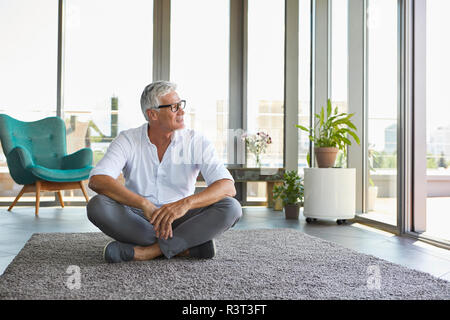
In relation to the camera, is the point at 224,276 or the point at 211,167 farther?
the point at 211,167

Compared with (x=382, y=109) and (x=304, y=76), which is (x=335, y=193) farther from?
(x=304, y=76)

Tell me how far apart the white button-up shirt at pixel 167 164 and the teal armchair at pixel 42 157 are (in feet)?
8.48

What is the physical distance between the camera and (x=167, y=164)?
222 cm

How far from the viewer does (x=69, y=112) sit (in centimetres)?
555

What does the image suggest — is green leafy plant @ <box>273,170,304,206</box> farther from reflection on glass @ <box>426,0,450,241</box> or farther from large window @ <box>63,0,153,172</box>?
large window @ <box>63,0,153,172</box>

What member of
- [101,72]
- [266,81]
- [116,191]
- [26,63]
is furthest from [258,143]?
[116,191]

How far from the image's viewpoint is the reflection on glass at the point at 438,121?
2939 mm

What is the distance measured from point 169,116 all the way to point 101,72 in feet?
12.1

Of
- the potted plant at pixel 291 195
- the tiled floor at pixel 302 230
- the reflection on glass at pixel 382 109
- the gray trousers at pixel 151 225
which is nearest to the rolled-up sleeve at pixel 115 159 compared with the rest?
the gray trousers at pixel 151 225

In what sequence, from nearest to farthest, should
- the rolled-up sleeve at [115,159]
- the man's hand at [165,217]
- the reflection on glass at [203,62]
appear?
1. the man's hand at [165,217]
2. the rolled-up sleeve at [115,159]
3. the reflection on glass at [203,62]

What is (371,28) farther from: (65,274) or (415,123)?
(65,274)

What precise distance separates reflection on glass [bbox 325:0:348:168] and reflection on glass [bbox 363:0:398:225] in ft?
1.28

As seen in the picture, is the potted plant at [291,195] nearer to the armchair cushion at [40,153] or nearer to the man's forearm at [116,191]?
the armchair cushion at [40,153]

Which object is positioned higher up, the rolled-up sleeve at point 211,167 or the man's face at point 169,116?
the man's face at point 169,116
